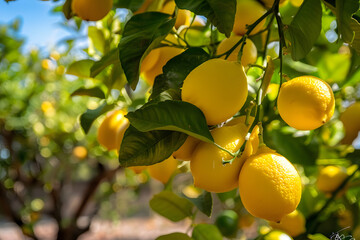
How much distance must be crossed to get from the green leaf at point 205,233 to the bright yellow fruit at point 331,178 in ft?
0.98

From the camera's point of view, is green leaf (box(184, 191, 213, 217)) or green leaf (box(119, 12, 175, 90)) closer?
Answer: green leaf (box(119, 12, 175, 90))

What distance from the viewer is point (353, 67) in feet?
2.25

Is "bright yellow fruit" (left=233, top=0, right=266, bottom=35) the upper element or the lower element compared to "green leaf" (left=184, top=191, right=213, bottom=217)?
upper

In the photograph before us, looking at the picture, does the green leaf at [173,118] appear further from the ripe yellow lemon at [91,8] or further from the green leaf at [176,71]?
the ripe yellow lemon at [91,8]

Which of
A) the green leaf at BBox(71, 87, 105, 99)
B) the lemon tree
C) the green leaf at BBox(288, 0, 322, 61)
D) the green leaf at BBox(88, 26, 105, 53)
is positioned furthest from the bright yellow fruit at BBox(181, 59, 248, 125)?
the green leaf at BBox(88, 26, 105, 53)

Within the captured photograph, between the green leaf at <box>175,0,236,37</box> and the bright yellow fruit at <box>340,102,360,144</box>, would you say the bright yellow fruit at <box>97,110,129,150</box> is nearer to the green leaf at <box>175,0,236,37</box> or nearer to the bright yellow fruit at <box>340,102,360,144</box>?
the green leaf at <box>175,0,236,37</box>

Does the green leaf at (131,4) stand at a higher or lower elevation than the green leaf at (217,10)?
lower

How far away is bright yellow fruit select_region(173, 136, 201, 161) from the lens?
469mm

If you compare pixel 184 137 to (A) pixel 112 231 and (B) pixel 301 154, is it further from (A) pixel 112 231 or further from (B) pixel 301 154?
(A) pixel 112 231

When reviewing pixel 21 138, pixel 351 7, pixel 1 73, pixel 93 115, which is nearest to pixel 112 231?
pixel 21 138

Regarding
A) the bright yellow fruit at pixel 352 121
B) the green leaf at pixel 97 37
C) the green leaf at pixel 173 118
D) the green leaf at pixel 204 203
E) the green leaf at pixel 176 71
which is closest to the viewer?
the green leaf at pixel 173 118

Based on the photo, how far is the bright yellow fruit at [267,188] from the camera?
16.3 inches

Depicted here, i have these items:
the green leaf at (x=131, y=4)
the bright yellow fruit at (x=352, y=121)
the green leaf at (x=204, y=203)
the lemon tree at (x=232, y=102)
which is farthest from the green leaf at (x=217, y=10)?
the bright yellow fruit at (x=352, y=121)

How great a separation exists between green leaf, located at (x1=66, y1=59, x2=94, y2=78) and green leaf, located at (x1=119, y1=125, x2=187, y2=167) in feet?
1.17
